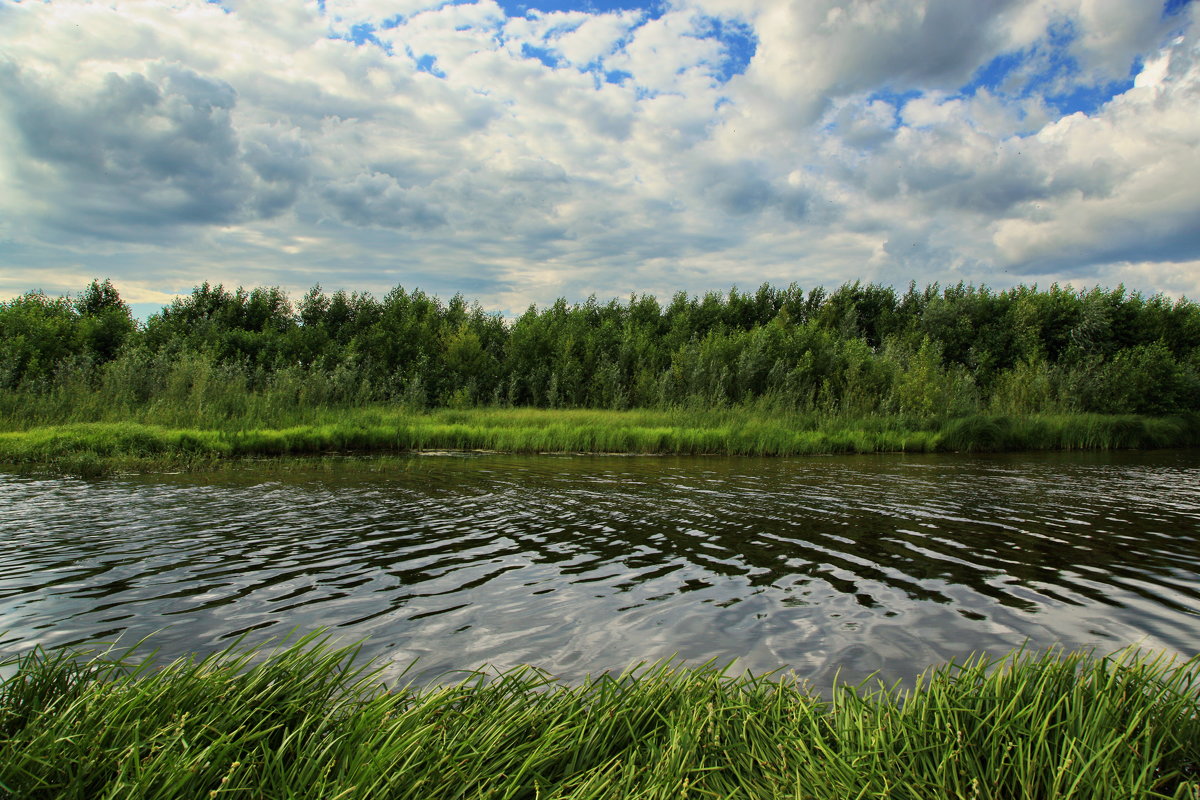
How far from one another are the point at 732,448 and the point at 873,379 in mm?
11406

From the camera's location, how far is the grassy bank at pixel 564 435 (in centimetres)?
1398

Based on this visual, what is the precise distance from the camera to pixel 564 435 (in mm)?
19375

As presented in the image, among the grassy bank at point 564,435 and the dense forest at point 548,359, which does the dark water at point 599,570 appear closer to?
the grassy bank at point 564,435

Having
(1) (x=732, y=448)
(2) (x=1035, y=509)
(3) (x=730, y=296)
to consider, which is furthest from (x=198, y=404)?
(3) (x=730, y=296)

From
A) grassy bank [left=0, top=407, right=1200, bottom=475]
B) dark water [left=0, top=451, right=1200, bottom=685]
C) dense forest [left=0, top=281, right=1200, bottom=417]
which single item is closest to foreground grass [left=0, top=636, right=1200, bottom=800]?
dark water [left=0, top=451, right=1200, bottom=685]

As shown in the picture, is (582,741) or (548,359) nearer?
(582,741)

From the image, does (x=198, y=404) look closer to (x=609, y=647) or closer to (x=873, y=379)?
(x=609, y=647)

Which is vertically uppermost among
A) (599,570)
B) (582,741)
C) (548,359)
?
(548,359)

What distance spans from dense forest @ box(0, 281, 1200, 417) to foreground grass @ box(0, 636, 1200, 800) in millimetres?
18234

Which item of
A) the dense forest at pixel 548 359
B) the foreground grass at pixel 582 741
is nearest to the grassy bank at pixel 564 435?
the dense forest at pixel 548 359

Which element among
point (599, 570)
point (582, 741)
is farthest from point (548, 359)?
point (582, 741)

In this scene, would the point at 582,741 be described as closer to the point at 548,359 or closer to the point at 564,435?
the point at 564,435

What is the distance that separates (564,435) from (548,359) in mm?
15498

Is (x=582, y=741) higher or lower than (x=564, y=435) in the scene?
higher
